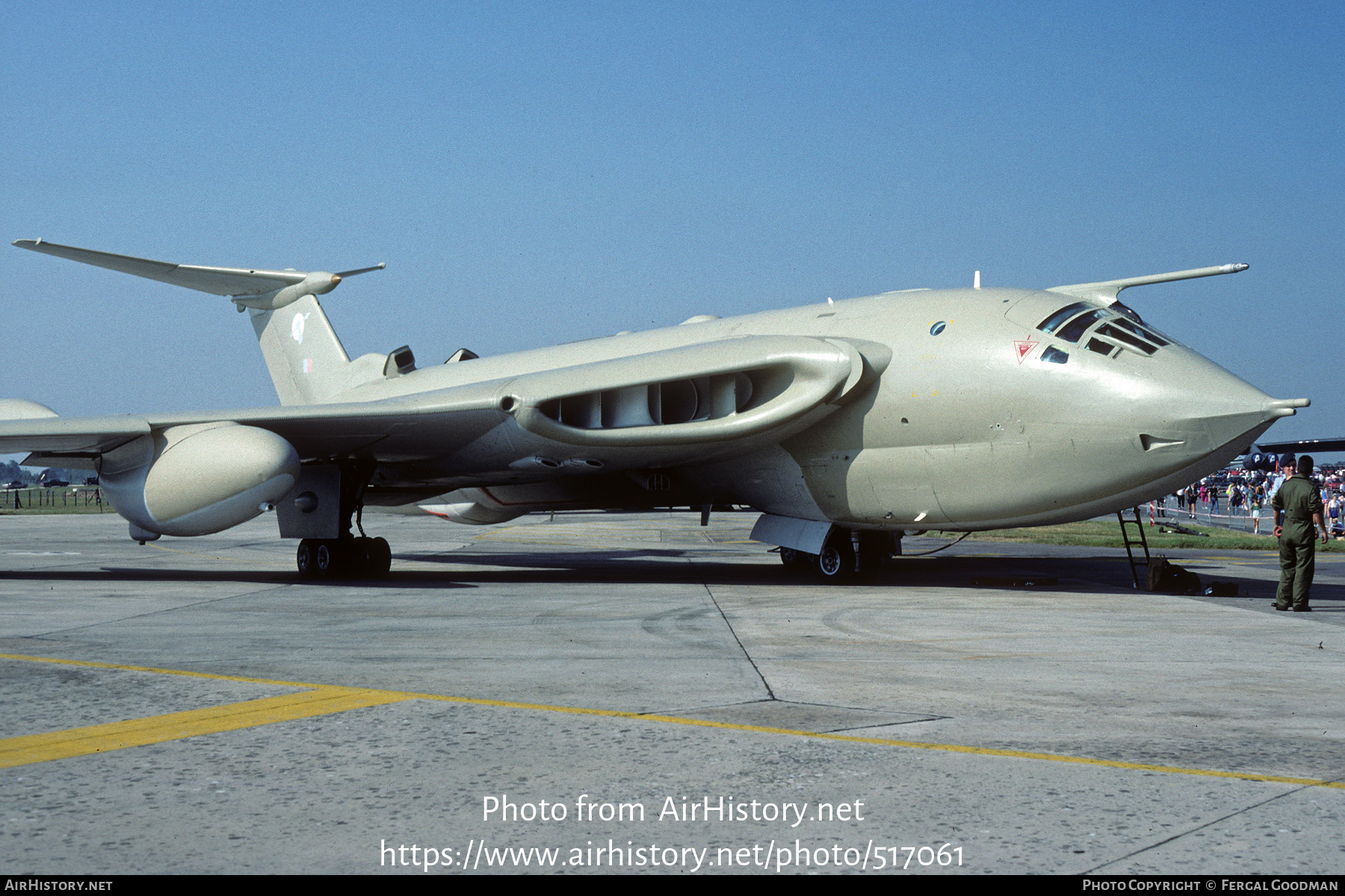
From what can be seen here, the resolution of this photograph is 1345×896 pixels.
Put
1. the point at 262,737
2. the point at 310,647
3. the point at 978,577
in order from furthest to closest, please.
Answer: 1. the point at 978,577
2. the point at 310,647
3. the point at 262,737

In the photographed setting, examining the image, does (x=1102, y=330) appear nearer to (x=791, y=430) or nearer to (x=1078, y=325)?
(x=1078, y=325)

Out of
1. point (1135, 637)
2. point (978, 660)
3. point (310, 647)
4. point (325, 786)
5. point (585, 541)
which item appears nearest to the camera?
point (325, 786)

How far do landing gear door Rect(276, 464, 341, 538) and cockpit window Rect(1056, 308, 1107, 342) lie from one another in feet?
35.7

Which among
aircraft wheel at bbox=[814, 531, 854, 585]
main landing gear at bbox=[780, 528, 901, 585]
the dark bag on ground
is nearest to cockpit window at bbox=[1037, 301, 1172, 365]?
the dark bag on ground

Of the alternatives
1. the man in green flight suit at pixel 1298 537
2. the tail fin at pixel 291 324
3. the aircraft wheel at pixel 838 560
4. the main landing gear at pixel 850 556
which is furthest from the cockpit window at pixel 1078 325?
the tail fin at pixel 291 324

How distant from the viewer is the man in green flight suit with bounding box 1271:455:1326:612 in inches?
468

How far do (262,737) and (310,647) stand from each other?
3434 mm

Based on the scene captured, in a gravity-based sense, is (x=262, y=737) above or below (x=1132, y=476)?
below

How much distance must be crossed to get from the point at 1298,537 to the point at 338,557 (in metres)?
12.9

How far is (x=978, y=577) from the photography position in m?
16.8

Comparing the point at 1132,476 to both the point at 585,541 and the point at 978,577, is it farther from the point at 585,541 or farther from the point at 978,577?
the point at 585,541

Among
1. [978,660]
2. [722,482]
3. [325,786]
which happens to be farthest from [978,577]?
[325,786]

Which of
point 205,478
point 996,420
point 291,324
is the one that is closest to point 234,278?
point 291,324

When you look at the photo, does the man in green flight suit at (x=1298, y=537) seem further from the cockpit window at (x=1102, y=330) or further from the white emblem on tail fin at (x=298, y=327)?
the white emblem on tail fin at (x=298, y=327)
